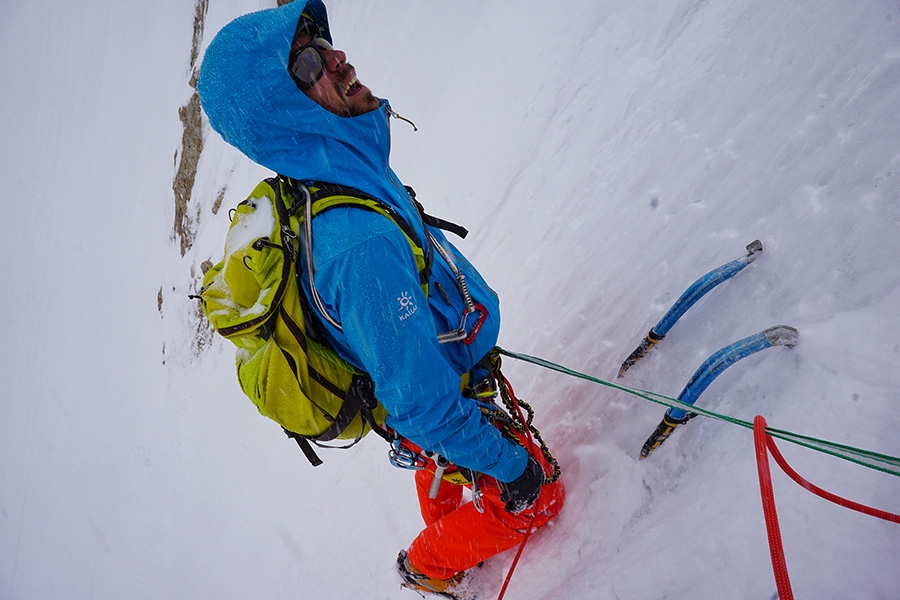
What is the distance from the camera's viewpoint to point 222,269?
2074 mm

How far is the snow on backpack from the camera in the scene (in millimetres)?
1832

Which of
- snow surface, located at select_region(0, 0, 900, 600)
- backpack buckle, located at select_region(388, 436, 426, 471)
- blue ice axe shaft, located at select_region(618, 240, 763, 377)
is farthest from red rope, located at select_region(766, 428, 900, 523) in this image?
backpack buckle, located at select_region(388, 436, 426, 471)

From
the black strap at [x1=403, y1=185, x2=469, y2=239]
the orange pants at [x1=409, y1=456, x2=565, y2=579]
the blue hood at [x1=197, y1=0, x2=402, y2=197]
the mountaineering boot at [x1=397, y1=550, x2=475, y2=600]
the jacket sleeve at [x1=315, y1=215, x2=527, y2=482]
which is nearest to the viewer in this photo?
the jacket sleeve at [x1=315, y1=215, x2=527, y2=482]

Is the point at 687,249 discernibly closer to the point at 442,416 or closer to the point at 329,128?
the point at 442,416

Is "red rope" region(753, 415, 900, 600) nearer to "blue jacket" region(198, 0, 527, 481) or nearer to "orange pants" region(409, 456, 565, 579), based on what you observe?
"blue jacket" region(198, 0, 527, 481)

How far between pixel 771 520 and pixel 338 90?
1865 mm

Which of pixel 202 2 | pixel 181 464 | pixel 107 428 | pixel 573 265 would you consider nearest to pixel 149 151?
pixel 202 2

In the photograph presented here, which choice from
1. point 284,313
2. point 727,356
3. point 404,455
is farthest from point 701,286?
point 284,313

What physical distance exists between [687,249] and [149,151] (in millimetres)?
17506

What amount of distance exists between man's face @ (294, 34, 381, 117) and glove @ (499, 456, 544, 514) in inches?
58.9

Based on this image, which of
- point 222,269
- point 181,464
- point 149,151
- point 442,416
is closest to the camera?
point 442,416

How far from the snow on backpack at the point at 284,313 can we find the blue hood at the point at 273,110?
0.09 meters

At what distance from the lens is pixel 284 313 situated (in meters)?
1.87

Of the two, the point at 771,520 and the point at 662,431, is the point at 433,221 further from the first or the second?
the point at 771,520
